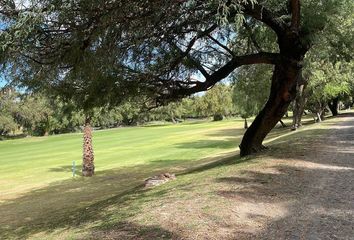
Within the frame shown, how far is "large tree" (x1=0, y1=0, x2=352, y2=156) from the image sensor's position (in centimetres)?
638

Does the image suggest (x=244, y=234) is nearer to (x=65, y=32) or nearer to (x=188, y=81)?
(x=65, y=32)

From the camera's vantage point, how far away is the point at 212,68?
1430cm

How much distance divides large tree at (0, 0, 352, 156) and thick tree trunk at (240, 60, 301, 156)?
30 millimetres

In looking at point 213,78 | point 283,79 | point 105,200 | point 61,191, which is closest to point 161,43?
point 213,78

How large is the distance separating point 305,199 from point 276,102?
6.30 m

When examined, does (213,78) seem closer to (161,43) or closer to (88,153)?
(161,43)

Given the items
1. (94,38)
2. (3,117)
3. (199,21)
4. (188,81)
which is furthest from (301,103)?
(3,117)

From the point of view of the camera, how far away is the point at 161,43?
10.8m

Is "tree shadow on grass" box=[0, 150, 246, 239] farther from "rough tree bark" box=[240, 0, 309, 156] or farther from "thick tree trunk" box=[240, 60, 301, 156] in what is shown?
"rough tree bark" box=[240, 0, 309, 156]

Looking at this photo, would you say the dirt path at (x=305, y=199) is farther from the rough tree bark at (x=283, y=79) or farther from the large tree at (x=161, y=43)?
the large tree at (x=161, y=43)

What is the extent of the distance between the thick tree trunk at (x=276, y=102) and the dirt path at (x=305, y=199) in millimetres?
1459

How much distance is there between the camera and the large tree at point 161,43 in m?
6.38

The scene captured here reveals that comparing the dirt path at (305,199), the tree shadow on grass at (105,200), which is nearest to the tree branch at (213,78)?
Answer: the tree shadow on grass at (105,200)

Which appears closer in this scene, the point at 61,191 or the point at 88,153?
the point at 61,191
